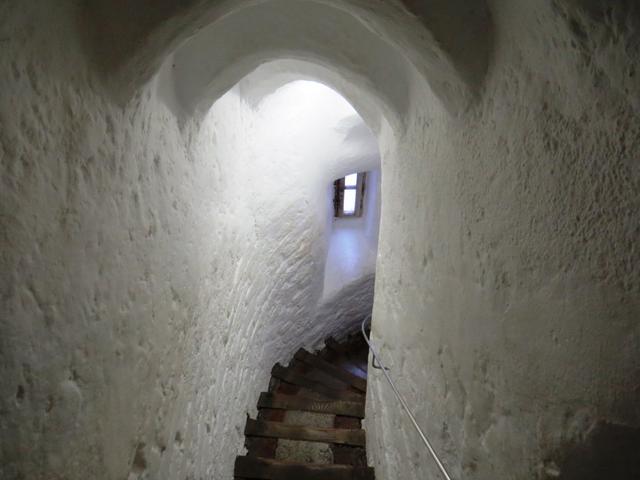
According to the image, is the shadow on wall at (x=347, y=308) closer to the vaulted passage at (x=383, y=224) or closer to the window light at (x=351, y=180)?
the window light at (x=351, y=180)

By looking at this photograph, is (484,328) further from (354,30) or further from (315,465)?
(315,465)

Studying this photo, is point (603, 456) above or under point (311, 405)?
above

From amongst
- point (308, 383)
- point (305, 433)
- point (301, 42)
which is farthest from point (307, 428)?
point (301, 42)

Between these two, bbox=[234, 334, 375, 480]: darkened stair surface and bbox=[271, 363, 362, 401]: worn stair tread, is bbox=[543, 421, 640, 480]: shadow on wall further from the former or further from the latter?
bbox=[271, 363, 362, 401]: worn stair tread

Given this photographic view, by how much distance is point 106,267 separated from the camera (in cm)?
129

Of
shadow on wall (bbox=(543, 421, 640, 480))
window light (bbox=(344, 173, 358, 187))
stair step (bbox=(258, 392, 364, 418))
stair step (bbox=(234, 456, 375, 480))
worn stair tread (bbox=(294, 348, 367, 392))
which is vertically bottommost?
stair step (bbox=(234, 456, 375, 480))

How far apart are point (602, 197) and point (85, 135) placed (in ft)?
3.84

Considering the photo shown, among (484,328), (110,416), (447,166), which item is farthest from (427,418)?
(110,416)

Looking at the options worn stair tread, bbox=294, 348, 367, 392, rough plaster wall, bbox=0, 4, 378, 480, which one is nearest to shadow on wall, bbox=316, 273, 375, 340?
worn stair tread, bbox=294, 348, 367, 392

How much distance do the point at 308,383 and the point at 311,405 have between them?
1.30ft

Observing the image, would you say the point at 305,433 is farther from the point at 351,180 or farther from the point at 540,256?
the point at 351,180

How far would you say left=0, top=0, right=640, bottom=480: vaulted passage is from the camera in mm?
789

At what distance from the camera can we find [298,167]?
3.64 meters

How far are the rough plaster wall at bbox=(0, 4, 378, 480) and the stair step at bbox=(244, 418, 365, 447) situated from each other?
0.50m
